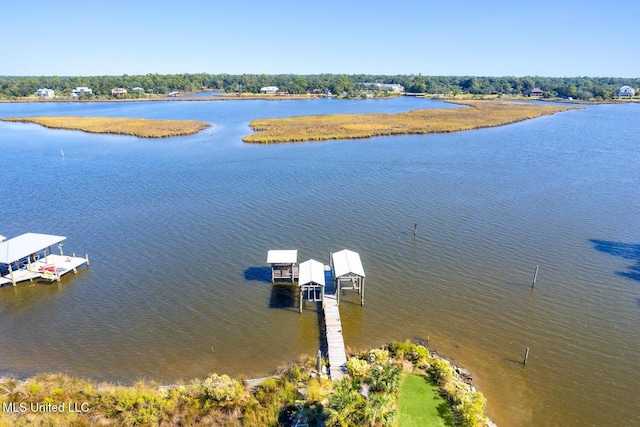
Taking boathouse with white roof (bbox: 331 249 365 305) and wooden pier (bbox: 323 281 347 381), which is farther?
boathouse with white roof (bbox: 331 249 365 305)

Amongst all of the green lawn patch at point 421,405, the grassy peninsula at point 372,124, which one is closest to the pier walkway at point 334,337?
the green lawn patch at point 421,405

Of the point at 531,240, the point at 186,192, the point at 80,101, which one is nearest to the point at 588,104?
the point at 531,240

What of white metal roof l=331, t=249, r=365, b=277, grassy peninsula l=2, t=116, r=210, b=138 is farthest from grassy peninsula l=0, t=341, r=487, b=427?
grassy peninsula l=2, t=116, r=210, b=138

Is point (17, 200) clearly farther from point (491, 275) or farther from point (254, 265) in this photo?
point (491, 275)

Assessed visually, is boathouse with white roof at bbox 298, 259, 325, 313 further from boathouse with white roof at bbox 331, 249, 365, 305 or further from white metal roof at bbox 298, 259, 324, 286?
boathouse with white roof at bbox 331, 249, 365, 305

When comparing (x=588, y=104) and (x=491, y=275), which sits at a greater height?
(x=588, y=104)

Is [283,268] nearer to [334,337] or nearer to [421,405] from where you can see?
[334,337]

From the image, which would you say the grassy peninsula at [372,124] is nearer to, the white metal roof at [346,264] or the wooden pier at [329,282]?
the wooden pier at [329,282]
